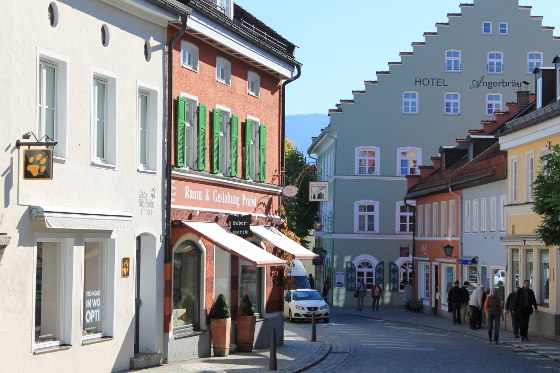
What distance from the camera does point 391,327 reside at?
133ft

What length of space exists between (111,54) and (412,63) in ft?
149

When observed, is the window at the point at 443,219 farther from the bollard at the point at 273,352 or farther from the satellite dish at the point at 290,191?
the bollard at the point at 273,352

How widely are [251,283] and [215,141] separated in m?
4.70

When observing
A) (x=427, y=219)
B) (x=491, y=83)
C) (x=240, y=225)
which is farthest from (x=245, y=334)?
(x=491, y=83)

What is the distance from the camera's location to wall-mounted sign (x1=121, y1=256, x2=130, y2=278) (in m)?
19.5

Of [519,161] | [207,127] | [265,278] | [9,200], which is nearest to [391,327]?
[519,161]

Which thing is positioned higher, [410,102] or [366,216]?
[410,102]

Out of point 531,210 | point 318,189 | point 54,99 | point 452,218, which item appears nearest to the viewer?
point 54,99

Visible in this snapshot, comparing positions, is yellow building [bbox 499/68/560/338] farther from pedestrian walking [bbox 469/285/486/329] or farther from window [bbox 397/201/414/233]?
window [bbox 397/201/414/233]

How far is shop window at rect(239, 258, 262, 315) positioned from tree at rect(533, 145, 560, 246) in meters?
7.43

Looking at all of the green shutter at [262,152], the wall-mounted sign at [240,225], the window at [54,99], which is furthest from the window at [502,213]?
the window at [54,99]

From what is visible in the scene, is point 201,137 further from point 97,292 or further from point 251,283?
point 97,292

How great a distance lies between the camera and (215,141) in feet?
79.5

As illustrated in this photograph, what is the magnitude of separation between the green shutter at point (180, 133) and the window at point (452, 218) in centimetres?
2651
